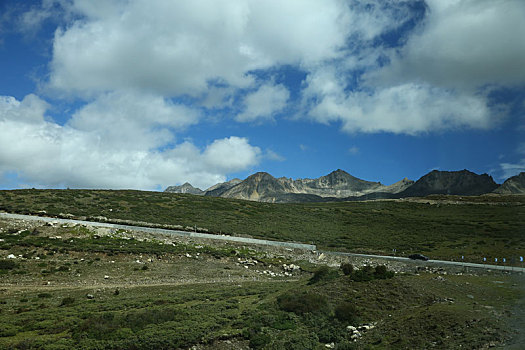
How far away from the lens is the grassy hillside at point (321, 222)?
2660 inches

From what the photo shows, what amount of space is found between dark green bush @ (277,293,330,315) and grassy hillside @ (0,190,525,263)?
141 feet

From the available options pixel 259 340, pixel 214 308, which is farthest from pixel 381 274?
pixel 259 340

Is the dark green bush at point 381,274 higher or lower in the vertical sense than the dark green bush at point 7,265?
higher

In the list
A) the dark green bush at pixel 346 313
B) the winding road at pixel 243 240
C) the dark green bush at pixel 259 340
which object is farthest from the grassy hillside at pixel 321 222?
the dark green bush at pixel 259 340

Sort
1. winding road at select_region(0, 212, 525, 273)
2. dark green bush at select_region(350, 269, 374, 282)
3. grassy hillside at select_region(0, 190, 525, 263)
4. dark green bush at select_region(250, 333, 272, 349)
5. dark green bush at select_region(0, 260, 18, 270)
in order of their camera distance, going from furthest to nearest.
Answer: grassy hillside at select_region(0, 190, 525, 263)
winding road at select_region(0, 212, 525, 273)
dark green bush at select_region(0, 260, 18, 270)
dark green bush at select_region(350, 269, 374, 282)
dark green bush at select_region(250, 333, 272, 349)

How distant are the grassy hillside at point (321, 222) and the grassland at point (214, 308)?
28896mm

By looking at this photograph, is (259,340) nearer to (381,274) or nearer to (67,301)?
(381,274)

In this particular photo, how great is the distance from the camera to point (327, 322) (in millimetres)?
21484

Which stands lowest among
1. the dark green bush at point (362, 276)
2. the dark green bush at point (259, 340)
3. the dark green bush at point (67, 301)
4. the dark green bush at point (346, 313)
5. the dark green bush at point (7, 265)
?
the dark green bush at point (259, 340)

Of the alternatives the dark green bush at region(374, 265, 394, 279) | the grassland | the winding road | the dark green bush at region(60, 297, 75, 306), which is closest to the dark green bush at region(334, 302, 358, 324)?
the grassland

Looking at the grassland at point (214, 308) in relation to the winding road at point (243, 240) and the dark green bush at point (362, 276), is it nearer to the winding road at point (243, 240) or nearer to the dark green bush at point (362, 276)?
the dark green bush at point (362, 276)

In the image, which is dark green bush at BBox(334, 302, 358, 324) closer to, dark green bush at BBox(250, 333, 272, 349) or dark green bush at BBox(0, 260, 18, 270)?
dark green bush at BBox(250, 333, 272, 349)

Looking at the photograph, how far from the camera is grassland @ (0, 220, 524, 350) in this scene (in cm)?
1792

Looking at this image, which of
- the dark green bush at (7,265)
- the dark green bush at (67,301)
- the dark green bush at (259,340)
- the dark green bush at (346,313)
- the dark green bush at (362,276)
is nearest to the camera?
the dark green bush at (259,340)
